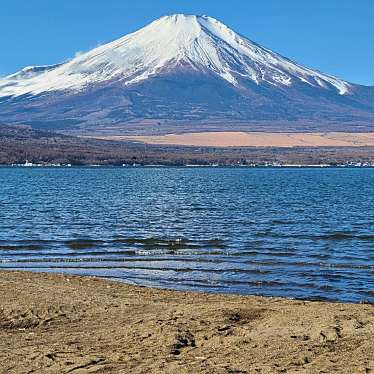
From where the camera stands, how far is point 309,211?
4922 centimetres

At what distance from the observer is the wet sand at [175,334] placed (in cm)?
1125

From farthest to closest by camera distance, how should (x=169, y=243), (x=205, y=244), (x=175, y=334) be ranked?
(x=169, y=243) < (x=205, y=244) < (x=175, y=334)

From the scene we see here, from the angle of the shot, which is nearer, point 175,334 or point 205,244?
point 175,334

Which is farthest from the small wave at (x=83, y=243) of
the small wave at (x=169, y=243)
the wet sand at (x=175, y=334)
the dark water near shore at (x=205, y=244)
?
the wet sand at (x=175, y=334)

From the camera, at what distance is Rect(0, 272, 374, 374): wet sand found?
1125 centimetres

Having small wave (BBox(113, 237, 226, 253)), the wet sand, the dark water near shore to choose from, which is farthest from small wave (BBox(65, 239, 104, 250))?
the wet sand

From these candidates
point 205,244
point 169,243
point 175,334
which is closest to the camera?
point 175,334

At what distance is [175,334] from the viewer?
13.1 metres

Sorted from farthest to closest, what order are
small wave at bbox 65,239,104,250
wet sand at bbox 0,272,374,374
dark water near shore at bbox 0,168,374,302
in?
1. small wave at bbox 65,239,104,250
2. dark water near shore at bbox 0,168,374,302
3. wet sand at bbox 0,272,374,374

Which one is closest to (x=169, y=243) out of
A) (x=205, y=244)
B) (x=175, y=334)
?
(x=205, y=244)

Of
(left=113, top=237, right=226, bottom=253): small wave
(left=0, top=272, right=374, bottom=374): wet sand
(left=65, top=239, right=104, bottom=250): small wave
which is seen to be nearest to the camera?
(left=0, top=272, right=374, bottom=374): wet sand

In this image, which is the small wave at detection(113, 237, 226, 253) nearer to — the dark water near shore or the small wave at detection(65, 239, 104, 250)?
the dark water near shore

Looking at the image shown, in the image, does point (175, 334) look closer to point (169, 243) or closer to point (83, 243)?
point (169, 243)

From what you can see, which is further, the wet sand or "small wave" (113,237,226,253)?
"small wave" (113,237,226,253)
